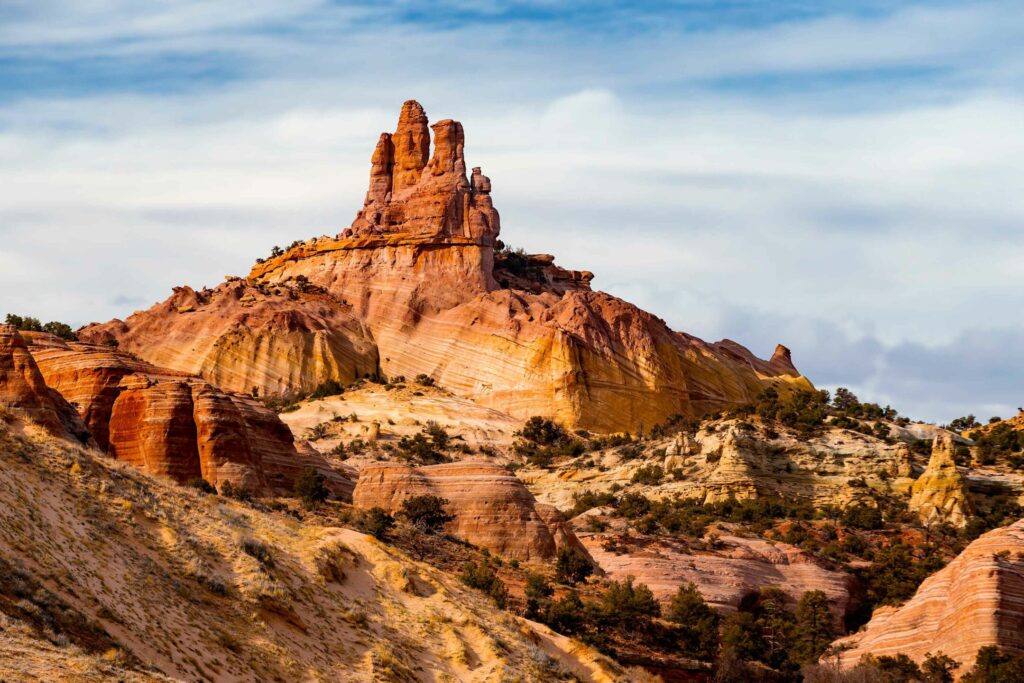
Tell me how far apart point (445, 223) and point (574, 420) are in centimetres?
2525

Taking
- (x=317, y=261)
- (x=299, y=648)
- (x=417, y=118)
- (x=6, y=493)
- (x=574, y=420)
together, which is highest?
(x=417, y=118)

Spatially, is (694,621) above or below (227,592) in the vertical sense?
below

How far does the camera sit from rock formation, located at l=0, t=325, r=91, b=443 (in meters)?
49.8

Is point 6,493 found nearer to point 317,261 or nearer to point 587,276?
point 317,261

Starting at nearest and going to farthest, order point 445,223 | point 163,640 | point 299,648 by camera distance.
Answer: point 163,640 → point 299,648 → point 445,223

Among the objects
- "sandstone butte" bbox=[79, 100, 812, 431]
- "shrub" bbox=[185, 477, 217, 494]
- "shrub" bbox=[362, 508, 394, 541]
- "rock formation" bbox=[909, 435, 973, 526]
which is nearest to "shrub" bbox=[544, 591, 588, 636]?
"shrub" bbox=[362, 508, 394, 541]

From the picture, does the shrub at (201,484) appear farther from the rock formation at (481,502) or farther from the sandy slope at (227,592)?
the rock formation at (481,502)

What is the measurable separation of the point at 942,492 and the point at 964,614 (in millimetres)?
28069

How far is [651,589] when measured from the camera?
66625mm

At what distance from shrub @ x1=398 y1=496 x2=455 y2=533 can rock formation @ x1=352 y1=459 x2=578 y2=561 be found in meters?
0.36

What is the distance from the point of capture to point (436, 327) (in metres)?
128

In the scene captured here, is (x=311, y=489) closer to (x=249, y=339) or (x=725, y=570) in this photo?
(x=725, y=570)

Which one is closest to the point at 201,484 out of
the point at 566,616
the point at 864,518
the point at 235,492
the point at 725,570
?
the point at 235,492

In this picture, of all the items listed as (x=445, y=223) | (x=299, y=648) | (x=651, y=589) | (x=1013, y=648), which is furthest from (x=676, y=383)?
(x=299, y=648)
